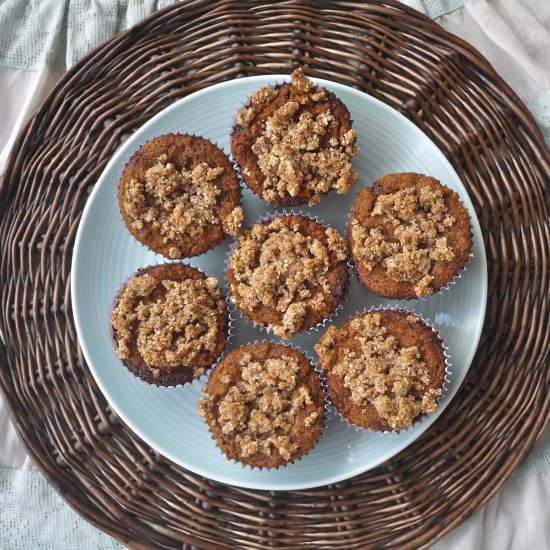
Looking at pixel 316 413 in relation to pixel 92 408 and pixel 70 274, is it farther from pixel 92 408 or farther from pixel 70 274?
pixel 70 274

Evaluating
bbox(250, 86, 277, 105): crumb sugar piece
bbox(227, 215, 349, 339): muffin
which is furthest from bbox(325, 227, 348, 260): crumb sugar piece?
bbox(250, 86, 277, 105): crumb sugar piece

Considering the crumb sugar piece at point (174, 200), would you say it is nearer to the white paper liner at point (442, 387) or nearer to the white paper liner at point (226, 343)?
the white paper liner at point (226, 343)

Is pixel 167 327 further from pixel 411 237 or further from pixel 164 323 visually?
pixel 411 237

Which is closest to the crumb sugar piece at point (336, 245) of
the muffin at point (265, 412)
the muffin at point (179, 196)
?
the muffin at point (179, 196)

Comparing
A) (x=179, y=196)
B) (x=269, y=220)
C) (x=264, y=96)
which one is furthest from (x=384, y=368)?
(x=264, y=96)

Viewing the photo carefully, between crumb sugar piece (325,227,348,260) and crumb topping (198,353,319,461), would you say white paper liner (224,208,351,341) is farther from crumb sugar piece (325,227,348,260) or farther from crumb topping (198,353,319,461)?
crumb topping (198,353,319,461)
